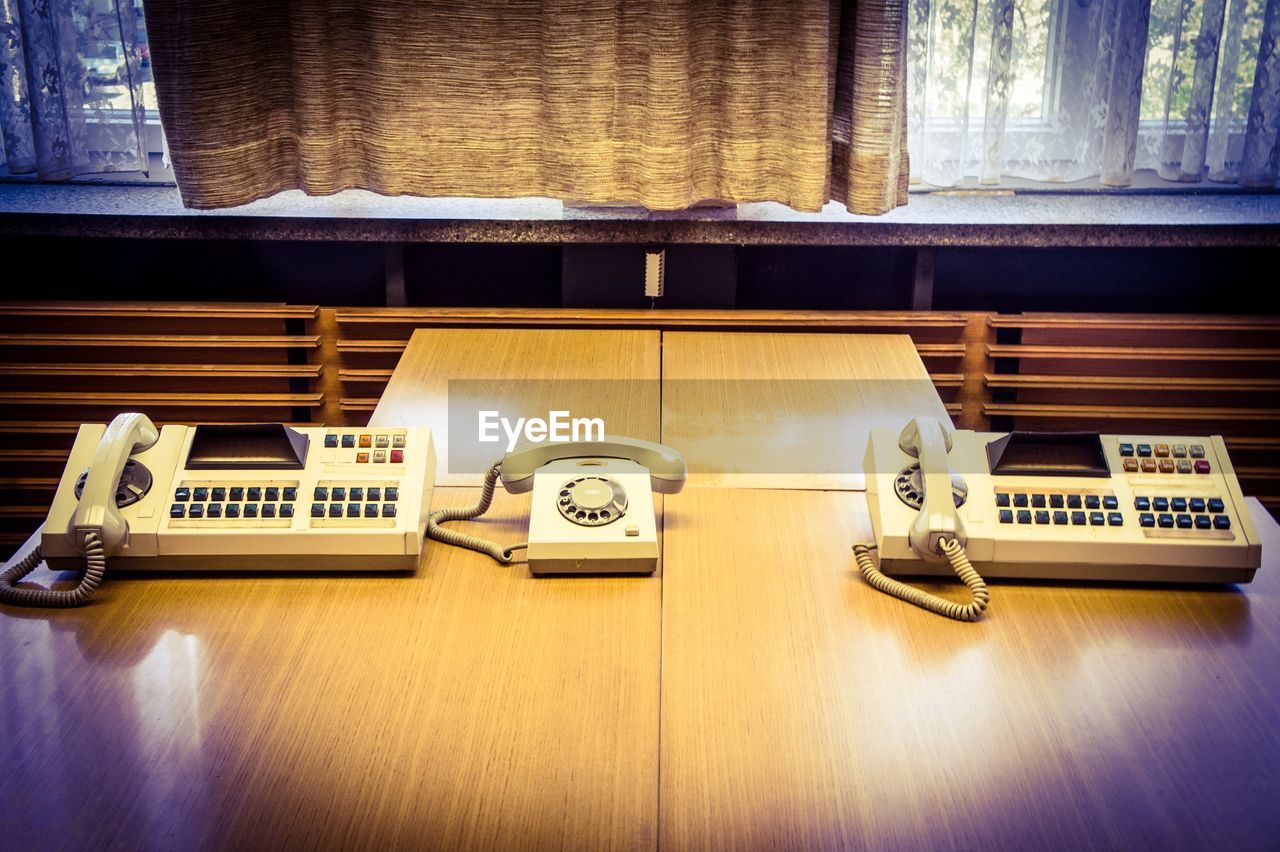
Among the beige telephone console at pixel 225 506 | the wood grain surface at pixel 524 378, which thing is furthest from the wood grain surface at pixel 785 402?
the beige telephone console at pixel 225 506

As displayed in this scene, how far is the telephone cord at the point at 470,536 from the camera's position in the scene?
134 cm

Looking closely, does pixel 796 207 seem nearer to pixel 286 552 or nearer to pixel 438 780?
pixel 286 552

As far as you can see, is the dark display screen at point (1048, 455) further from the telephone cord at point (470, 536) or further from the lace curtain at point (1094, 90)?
the lace curtain at point (1094, 90)

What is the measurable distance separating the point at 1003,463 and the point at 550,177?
136cm

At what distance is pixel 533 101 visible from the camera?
232 cm

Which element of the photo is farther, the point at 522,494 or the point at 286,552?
the point at 522,494

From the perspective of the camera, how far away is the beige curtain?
222 centimetres

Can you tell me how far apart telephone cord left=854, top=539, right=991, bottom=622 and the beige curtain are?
122cm

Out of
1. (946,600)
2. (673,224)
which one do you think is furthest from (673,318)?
(946,600)

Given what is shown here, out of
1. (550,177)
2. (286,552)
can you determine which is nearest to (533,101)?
(550,177)

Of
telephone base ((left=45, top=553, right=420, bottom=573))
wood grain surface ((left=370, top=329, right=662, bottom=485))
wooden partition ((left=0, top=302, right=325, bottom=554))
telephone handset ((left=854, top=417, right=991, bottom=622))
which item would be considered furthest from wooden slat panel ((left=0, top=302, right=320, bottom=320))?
telephone handset ((left=854, top=417, right=991, bottom=622))

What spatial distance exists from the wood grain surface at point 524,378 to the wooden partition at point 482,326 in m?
0.26

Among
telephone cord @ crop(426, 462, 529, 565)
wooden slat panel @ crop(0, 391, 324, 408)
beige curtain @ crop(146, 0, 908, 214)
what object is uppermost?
beige curtain @ crop(146, 0, 908, 214)

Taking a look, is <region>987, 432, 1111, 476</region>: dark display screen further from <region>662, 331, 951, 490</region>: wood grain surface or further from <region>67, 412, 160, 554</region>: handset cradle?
<region>67, 412, 160, 554</region>: handset cradle
